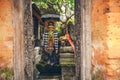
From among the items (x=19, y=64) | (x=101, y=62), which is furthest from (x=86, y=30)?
(x=19, y=64)

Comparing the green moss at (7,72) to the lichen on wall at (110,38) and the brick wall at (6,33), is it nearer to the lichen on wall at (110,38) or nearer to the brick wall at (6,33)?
the brick wall at (6,33)

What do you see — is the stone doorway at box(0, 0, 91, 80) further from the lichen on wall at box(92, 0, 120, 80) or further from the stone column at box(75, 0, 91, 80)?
the lichen on wall at box(92, 0, 120, 80)

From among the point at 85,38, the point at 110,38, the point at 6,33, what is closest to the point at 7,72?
the point at 6,33

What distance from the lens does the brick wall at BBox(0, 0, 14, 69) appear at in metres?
3.72

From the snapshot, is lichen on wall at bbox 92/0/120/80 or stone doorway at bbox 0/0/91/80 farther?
stone doorway at bbox 0/0/91/80

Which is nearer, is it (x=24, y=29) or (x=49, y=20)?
(x=24, y=29)

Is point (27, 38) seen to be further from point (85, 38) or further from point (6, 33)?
→ point (85, 38)

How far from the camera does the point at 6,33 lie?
12.3 feet

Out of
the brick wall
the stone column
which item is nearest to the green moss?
the brick wall

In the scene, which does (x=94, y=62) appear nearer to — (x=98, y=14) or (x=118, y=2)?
(x=98, y=14)

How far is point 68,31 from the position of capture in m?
8.22

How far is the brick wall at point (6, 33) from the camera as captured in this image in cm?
372

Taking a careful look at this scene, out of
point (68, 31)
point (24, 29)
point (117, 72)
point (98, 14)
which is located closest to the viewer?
point (117, 72)

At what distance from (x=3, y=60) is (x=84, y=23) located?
60.6 inches
